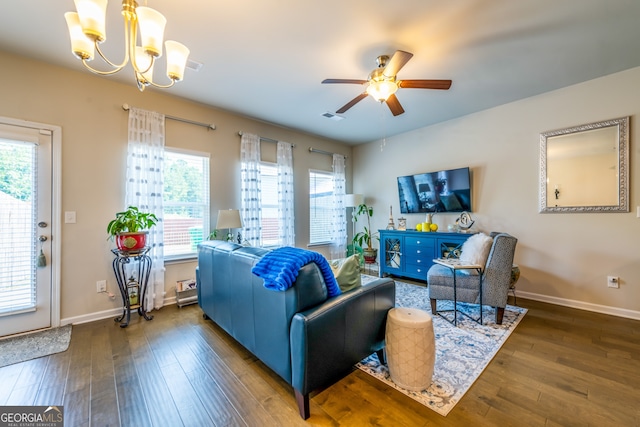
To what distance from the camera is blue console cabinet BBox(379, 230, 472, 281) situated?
3782mm

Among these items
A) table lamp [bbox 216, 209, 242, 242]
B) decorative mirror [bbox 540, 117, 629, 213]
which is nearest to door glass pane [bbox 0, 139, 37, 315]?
table lamp [bbox 216, 209, 242, 242]

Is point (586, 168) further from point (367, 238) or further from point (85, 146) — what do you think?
point (85, 146)

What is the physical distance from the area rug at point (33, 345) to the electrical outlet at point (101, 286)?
44cm

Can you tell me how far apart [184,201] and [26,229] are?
1486mm

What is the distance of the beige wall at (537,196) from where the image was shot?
283 cm

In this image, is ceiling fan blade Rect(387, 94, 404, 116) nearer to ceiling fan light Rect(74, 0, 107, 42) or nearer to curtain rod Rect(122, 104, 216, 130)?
ceiling fan light Rect(74, 0, 107, 42)

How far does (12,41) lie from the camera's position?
231 cm

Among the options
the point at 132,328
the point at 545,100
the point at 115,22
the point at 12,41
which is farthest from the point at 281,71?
the point at 545,100

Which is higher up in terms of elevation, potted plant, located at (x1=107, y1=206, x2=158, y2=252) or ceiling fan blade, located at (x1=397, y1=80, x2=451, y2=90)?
ceiling fan blade, located at (x1=397, y1=80, x2=451, y2=90)

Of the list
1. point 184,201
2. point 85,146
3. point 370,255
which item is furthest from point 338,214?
point 85,146

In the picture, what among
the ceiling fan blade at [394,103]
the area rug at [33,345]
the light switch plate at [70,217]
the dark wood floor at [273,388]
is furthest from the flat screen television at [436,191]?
the area rug at [33,345]

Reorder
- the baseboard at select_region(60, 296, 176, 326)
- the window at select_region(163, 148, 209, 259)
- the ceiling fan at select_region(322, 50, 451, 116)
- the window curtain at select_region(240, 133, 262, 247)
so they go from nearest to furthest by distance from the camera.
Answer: the ceiling fan at select_region(322, 50, 451, 116), the baseboard at select_region(60, 296, 176, 326), the window at select_region(163, 148, 209, 259), the window curtain at select_region(240, 133, 262, 247)

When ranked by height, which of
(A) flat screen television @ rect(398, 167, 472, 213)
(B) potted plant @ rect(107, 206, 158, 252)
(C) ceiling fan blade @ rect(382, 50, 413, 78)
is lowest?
(B) potted plant @ rect(107, 206, 158, 252)

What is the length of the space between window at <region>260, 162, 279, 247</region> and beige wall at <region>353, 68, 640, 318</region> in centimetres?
263
